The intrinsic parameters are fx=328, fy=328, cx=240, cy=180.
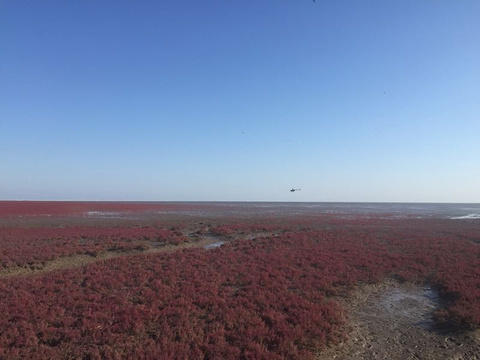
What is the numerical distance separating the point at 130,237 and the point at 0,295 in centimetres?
1919

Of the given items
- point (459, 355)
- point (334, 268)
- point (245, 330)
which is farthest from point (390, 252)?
point (245, 330)

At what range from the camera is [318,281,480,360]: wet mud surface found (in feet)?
30.2

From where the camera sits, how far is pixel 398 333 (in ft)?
34.9

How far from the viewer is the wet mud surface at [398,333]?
30.2 feet

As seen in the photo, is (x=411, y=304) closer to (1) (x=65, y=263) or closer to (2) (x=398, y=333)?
(2) (x=398, y=333)

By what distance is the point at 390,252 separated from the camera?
25406mm

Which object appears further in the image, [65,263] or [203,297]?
[65,263]

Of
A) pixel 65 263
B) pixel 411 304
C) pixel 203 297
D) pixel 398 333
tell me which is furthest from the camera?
pixel 65 263

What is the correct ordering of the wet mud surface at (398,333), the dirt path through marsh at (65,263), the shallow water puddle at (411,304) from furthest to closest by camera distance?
the dirt path through marsh at (65,263) < the shallow water puddle at (411,304) < the wet mud surface at (398,333)

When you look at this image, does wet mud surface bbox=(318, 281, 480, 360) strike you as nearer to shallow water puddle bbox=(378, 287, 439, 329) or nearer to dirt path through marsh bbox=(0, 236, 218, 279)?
shallow water puddle bbox=(378, 287, 439, 329)

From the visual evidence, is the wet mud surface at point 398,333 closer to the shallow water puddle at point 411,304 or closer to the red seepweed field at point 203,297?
the shallow water puddle at point 411,304

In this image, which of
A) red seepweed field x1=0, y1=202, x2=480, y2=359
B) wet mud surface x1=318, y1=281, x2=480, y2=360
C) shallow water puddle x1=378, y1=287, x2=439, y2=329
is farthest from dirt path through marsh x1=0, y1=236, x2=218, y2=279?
shallow water puddle x1=378, y1=287, x2=439, y2=329

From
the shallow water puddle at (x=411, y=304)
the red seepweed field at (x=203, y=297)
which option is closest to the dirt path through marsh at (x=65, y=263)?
Result: the red seepweed field at (x=203, y=297)

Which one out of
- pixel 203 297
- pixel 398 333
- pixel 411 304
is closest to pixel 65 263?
pixel 203 297
